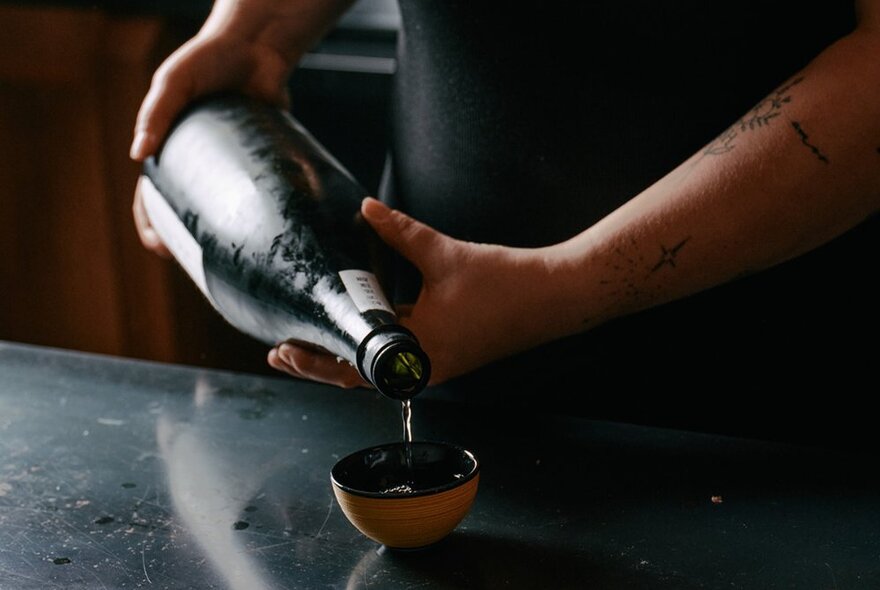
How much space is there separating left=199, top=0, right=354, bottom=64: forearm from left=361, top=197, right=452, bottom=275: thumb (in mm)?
345

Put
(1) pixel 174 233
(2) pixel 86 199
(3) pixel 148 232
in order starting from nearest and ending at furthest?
(1) pixel 174 233, (3) pixel 148 232, (2) pixel 86 199

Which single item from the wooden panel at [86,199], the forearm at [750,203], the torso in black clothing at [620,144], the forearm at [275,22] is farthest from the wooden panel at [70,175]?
the forearm at [750,203]

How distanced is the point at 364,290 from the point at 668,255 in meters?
0.22

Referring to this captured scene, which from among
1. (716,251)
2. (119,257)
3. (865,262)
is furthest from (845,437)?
(119,257)

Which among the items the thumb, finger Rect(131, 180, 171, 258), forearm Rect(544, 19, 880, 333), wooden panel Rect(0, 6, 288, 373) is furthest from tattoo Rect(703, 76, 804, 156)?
wooden panel Rect(0, 6, 288, 373)

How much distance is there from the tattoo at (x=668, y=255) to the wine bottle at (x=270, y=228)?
0.20 m

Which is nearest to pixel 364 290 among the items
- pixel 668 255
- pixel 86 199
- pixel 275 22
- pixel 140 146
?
pixel 668 255

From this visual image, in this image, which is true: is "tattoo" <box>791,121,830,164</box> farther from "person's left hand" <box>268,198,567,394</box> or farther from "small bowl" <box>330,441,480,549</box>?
"small bowl" <box>330,441,480,549</box>

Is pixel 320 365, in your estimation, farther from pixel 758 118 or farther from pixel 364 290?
Result: pixel 758 118

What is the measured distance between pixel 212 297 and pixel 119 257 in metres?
1.02

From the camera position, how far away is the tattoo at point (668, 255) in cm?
76

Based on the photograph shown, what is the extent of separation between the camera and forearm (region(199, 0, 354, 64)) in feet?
3.46

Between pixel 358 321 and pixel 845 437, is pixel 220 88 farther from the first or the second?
pixel 845 437

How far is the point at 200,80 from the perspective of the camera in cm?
98
